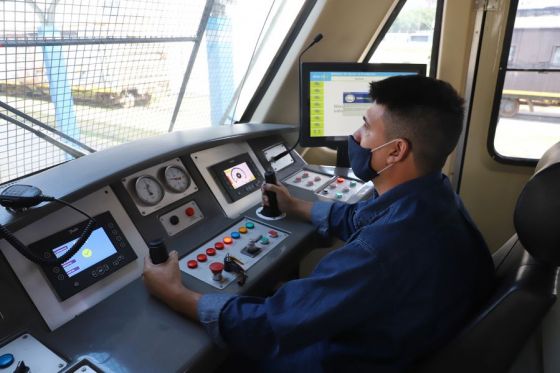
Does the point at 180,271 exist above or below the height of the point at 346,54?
below

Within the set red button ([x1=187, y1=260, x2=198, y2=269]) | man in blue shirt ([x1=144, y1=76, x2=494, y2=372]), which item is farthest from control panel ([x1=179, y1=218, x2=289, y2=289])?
man in blue shirt ([x1=144, y1=76, x2=494, y2=372])

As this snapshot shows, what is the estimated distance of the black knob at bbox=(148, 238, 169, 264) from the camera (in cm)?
101

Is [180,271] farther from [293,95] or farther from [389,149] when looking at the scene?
[293,95]

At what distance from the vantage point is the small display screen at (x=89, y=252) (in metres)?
0.98

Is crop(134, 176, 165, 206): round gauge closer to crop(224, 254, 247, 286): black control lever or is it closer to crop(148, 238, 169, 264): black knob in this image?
crop(148, 238, 169, 264): black knob

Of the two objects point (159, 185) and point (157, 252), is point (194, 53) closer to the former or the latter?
point (159, 185)

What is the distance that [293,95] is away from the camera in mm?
2160

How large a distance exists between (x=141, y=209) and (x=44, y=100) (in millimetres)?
588

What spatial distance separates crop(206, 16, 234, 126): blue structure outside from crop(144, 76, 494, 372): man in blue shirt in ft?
3.80

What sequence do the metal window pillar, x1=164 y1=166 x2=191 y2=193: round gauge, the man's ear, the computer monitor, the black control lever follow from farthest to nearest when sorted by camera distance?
1. the computer monitor
2. the metal window pillar
3. x1=164 y1=166 x2=191 y2=193: round gauge
4. the black control lever
5. the man's ear

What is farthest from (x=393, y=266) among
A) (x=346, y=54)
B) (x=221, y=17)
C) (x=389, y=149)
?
(x=346, y=54)

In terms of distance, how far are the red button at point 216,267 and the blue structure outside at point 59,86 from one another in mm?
910

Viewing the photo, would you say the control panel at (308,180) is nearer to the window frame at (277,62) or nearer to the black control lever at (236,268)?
the window frame at (277,62)

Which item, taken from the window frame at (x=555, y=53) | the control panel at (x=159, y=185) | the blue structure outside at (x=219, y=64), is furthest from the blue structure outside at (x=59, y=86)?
the window frame at (x=555, y=53)
